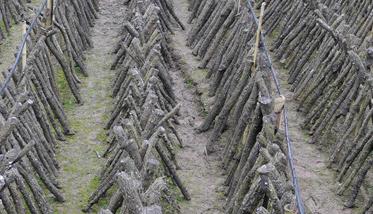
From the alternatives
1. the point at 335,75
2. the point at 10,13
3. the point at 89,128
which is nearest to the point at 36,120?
the point at 89,128

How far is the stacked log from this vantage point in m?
11.2

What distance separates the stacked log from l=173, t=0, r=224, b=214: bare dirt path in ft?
8.99

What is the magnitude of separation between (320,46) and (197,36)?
88.6 inches

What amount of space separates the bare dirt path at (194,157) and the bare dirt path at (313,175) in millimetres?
935

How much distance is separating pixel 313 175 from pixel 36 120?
3140 millimetres

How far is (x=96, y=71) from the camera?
1030 cm

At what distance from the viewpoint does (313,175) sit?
8.02m

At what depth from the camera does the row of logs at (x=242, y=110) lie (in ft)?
19.2

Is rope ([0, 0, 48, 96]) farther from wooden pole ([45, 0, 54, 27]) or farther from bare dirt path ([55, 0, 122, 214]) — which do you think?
bare dirt path ([55, 0, 122, 214])

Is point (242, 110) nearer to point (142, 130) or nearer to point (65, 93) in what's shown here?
point (142, 130)

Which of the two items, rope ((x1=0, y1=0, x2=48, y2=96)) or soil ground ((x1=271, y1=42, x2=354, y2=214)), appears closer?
rope ((x1=0, y1=0, x2=48, y2=96))

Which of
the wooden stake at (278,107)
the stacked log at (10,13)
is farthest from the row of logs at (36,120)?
the wooden stake at (278,107)

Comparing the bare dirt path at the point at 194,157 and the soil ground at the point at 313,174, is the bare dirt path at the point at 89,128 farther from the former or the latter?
the soil ground at the point at 313,174

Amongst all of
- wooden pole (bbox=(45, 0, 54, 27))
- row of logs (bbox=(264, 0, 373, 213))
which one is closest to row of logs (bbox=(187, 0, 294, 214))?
row of logs (bbox=(264, 0, 373, 213))
